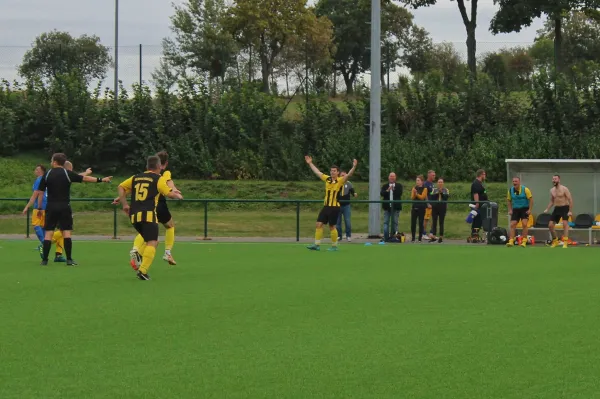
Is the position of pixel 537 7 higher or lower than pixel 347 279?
higher

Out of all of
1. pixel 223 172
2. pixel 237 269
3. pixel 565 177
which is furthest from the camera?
pixel 223 172

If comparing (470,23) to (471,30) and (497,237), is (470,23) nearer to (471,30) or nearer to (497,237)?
(471,30)

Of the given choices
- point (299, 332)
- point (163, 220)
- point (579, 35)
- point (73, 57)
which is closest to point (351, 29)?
point (579, 35)

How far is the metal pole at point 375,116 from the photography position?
26.0m

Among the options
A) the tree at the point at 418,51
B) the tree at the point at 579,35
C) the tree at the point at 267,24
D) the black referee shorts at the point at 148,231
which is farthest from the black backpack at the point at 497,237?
the tree at the point at 579,35

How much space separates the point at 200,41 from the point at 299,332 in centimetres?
4784

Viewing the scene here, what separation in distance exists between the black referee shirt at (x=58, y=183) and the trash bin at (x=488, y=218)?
11939 mm

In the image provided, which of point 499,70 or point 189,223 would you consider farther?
point 499,70

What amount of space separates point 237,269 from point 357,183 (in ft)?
66.2

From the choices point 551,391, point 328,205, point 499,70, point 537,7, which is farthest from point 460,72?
point 551,391

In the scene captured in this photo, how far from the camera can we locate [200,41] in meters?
55.5

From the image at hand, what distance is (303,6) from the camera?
5341 cm

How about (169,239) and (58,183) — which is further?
(169,239)

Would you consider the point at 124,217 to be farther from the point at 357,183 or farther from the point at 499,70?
the point at 499,70
